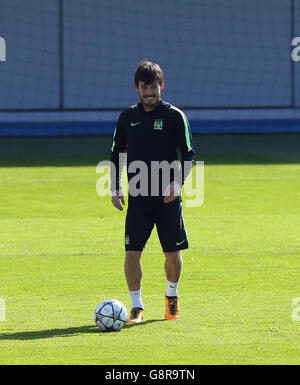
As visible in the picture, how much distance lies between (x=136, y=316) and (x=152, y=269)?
6.93 ft

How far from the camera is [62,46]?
23219mm

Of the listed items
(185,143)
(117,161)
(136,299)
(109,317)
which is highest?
(185,143)

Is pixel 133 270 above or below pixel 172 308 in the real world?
above

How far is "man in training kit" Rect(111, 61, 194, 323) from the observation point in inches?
297

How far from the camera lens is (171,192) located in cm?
751

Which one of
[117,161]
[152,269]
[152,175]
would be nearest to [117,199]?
[117,161]

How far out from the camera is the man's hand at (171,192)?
24.6 ft

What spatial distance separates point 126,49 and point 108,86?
99 centimetres

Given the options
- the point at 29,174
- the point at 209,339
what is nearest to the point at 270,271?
the point at 209,339

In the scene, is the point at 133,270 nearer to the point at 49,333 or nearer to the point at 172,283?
the point at 172,283
